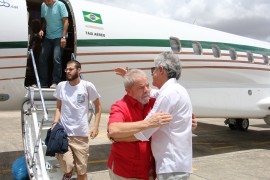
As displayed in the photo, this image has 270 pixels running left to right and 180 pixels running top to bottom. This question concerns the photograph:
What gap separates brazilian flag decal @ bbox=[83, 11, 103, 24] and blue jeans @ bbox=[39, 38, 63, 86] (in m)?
0.78

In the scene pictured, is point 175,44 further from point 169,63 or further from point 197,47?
point 169,63

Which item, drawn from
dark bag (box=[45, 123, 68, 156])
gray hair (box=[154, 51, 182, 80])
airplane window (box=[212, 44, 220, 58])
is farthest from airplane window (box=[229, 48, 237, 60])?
gray hair (box=[154, 51, 182, 80])

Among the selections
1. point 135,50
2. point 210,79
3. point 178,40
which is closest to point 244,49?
point 210,79

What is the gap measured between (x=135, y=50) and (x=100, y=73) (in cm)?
101

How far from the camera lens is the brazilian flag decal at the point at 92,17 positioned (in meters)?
6.51

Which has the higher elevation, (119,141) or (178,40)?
(178,40)

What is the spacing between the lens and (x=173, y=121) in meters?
2.77

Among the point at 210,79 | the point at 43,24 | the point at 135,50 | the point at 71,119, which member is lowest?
the point at 71,119

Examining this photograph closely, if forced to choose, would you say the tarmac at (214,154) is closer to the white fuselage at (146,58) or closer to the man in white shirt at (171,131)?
the white fuselage at (146,58)

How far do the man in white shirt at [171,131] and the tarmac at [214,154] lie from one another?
4.22m

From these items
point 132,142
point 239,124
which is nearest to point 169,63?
point 132,142

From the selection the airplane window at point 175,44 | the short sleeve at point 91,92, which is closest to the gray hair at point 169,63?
the short sleeve at point 91,92

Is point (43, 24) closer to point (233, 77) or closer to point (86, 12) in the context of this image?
point (86, 12)

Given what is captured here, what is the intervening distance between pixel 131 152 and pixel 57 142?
6.48ft
